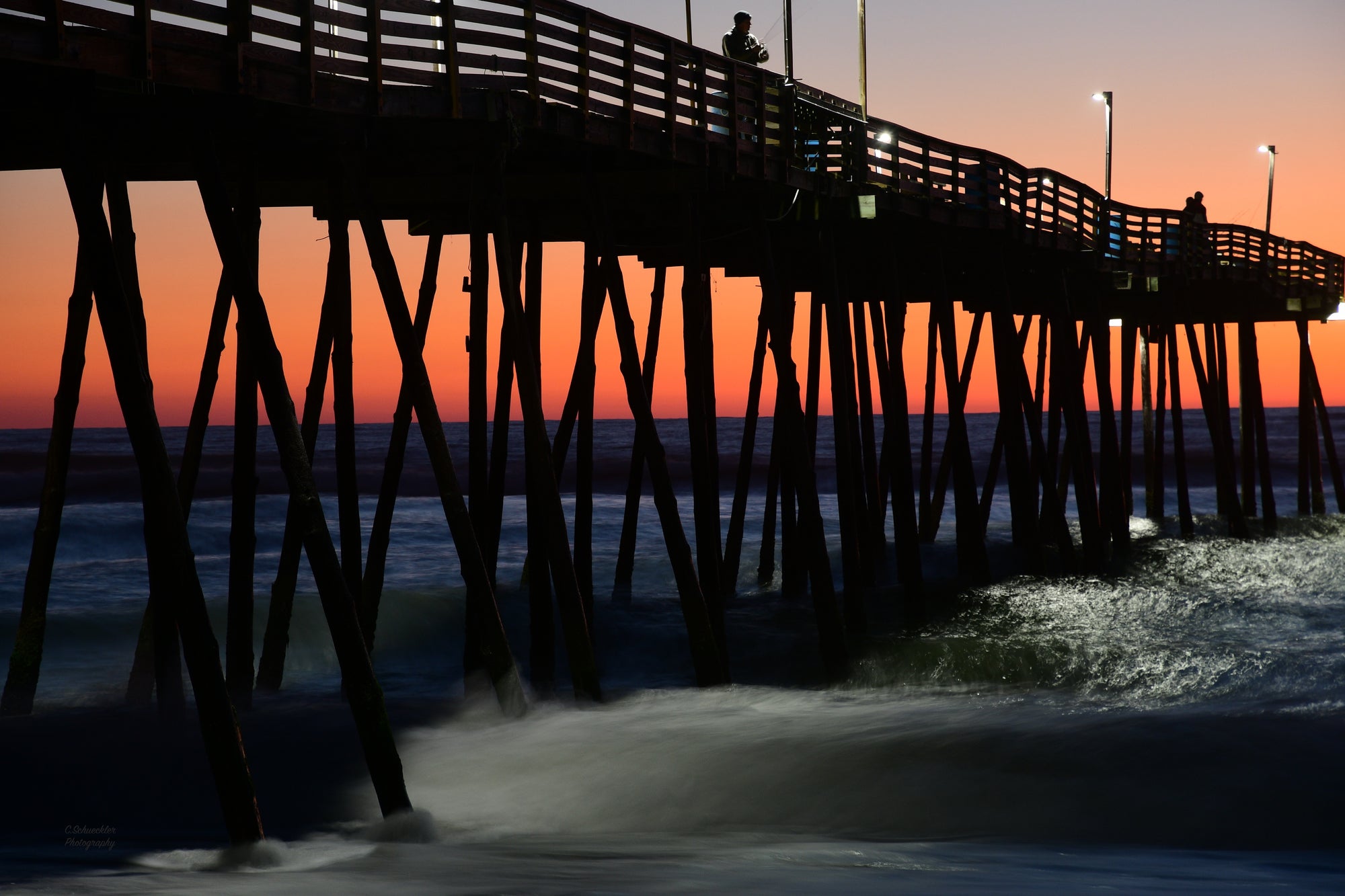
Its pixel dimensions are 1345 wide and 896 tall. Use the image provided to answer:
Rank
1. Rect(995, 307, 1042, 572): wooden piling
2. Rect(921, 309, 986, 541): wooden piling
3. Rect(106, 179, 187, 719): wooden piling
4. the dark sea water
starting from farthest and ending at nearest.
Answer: Rect(921, 309, 986, 541): wooden piling
Rect(995, 307, 1042, 572): wooden piling
Rect(106, 179, 187, 719): wooden piling
the dark sea water

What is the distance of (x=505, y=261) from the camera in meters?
8.05

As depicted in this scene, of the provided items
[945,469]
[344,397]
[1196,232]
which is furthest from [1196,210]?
[344,397]

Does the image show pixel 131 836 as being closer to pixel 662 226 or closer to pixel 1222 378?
pixel 662 226

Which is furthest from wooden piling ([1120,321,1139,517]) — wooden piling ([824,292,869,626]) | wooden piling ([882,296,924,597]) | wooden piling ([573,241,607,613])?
wooden piling ([573,241,607,613])

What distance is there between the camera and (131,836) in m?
6.41

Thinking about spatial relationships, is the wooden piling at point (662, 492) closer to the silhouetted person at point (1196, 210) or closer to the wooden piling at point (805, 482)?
the wooden piling at point (805, 482)

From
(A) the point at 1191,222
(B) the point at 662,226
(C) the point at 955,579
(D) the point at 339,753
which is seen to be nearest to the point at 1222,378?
(A) the point at 1191,222

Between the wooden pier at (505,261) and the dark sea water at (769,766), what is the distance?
490 mm

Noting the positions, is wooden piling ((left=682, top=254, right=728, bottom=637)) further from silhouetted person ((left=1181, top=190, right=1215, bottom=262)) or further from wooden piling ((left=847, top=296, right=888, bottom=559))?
silhouetted person ((left=1181, top=190, right=1215, bottom=262))

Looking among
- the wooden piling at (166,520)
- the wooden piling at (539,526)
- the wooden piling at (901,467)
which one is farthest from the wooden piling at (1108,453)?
the wooden piling at (166,520)

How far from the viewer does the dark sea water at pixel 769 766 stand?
5.53 meters

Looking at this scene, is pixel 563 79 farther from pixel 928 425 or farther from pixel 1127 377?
pixel 1127 377

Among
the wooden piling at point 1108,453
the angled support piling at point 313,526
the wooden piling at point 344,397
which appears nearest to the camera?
the angled support piling at point 313,526

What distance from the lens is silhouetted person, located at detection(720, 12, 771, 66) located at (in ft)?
40.1
